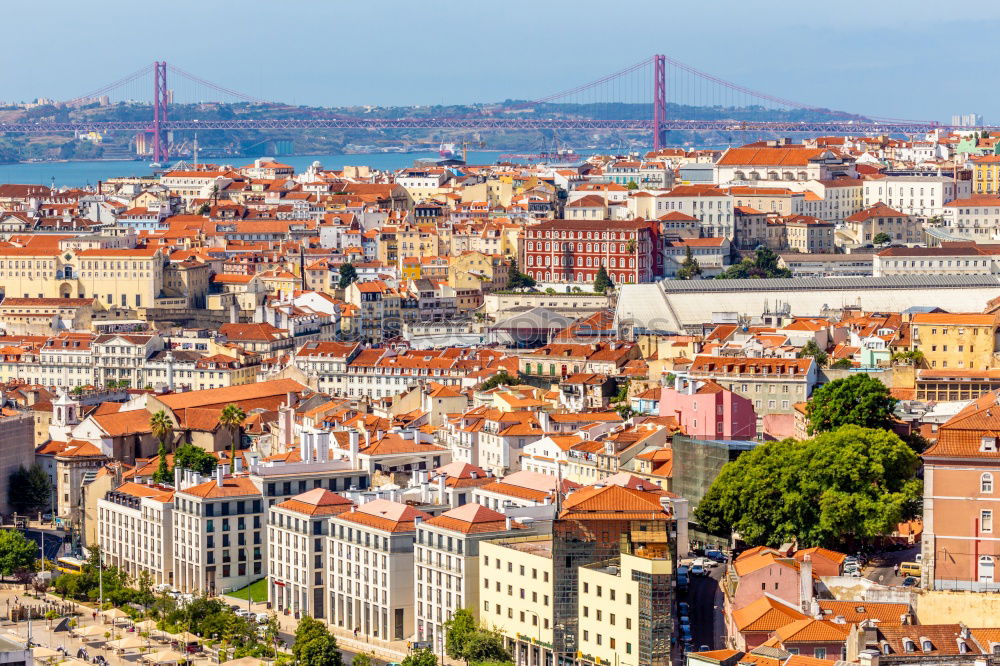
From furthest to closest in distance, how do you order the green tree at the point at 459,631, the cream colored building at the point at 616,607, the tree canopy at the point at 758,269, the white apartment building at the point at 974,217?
the white apartment building at the point at 974,217, the tree canopy at the point at 758,269, the green tree at the point at 459,631, the cream colored building at the point at 616,607

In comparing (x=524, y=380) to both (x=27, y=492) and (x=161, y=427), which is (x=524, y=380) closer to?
(x=161, y=427)

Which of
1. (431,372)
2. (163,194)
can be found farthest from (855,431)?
(163,194)

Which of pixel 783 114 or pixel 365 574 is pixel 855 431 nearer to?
pixel 365 574

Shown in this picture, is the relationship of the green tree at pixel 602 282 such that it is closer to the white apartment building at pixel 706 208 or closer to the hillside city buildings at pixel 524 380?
the hillside city buildings at pixel 524 380

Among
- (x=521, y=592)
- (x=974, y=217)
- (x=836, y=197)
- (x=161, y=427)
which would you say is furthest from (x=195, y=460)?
(x=836, y=197)

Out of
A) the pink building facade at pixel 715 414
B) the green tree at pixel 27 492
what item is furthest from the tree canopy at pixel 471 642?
the green tree at pixel 27 492

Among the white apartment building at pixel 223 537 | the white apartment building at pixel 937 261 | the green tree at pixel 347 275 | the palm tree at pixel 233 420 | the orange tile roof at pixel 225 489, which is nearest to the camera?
the white apartment building at pixel 223 537

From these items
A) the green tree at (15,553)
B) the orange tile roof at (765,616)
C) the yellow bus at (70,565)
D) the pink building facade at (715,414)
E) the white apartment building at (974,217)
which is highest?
the white apartment building at (974,217)
